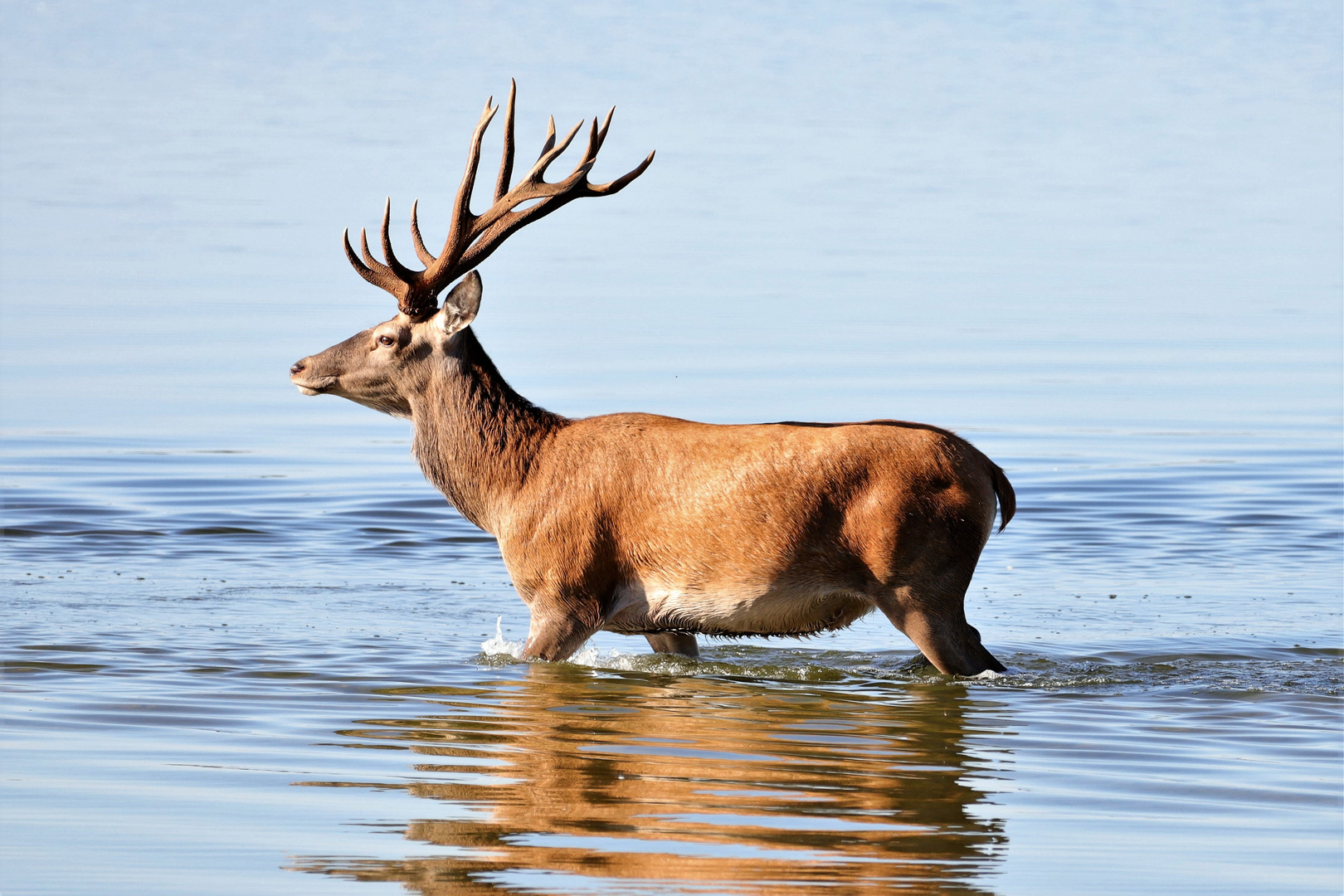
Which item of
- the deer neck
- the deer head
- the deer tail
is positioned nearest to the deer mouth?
the deer head

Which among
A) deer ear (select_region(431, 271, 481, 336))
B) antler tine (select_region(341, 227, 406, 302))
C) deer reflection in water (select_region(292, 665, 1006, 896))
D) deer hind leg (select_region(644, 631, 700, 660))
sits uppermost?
antler tine (select_region(341, 227, 406, 302))

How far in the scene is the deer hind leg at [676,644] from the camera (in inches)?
399

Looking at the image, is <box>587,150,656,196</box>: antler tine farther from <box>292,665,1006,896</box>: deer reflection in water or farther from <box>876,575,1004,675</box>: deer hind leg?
<box>876,575,1004,675</box>: deer hind leg

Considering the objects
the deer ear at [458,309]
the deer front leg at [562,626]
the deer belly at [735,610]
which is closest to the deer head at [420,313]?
the deer ear at [458,309]

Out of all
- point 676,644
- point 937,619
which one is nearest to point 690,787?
point 937,619

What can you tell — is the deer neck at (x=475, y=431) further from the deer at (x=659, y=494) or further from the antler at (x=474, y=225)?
the antler at (x=474, y=225)

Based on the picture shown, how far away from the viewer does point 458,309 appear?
997cm

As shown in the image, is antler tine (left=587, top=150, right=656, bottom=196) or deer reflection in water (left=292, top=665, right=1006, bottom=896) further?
antler tine (left=587, top=150, right=656, bottom=196)

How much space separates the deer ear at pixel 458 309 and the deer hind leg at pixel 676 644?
175 centimetres

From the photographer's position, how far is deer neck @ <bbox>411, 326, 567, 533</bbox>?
9914 millimetres

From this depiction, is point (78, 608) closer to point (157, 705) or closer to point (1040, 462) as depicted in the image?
point (157, 705)

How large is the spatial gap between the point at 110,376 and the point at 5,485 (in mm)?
4863

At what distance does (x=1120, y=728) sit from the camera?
8.67 m

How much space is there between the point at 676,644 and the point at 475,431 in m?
1.41
